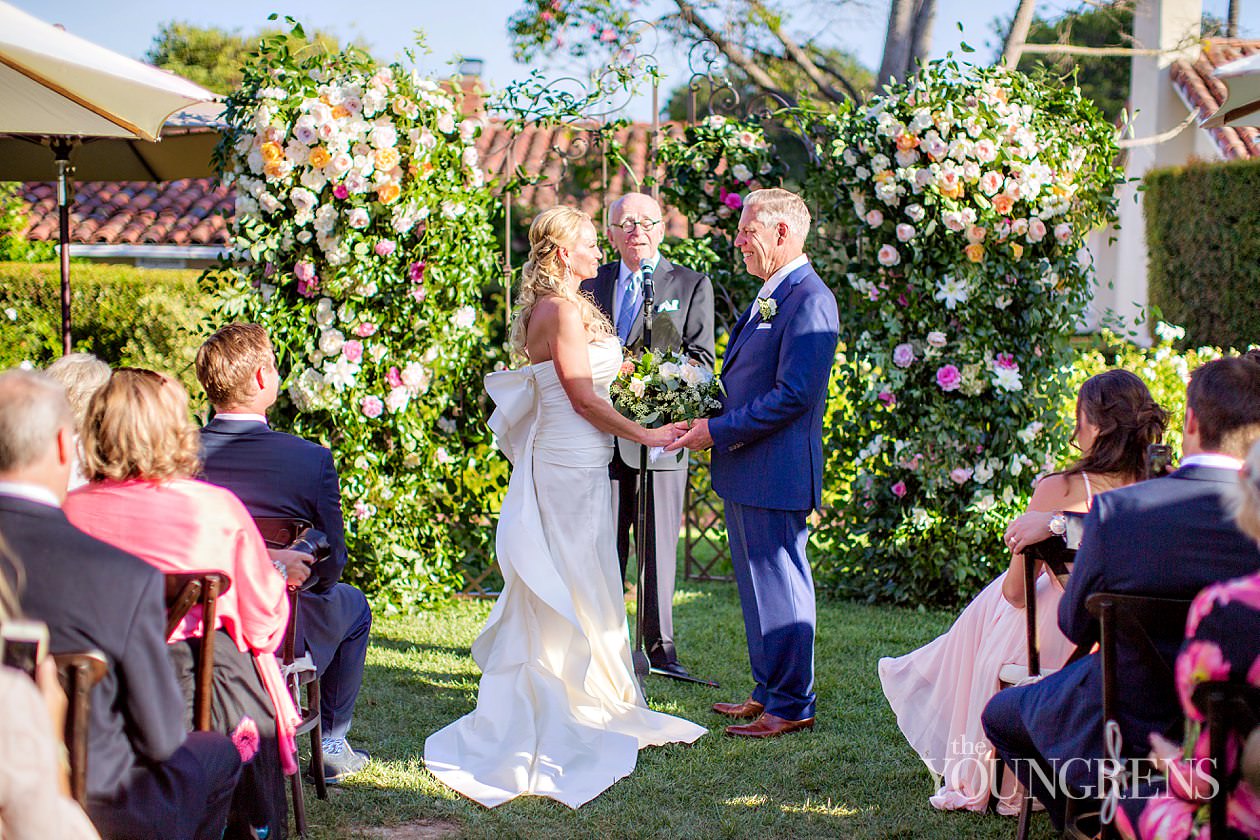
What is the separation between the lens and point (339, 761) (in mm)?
3996

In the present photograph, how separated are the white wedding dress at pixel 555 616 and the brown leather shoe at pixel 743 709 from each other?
0.95 ft

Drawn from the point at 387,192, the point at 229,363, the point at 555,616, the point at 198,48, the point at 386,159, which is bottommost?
the point at 555,616

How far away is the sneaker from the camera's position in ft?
13.0

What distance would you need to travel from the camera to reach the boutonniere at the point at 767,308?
444 cm

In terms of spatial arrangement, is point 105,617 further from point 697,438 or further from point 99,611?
point 697,438

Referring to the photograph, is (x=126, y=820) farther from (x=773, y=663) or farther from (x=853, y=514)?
(x=853, y=514)

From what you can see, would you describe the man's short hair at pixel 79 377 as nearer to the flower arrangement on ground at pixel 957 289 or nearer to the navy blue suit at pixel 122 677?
the navy blue suit at pixel 122 677

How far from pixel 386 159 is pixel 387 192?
0.54ft

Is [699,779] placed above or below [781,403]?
below

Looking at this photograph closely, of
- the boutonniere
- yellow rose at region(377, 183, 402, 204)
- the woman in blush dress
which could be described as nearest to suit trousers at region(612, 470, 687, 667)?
the boutonniere

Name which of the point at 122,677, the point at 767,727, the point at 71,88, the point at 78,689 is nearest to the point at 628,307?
the point at 767,727

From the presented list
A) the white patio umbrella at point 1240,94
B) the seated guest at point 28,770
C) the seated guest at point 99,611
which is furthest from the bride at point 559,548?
the white patio umbrella at point 1240,94

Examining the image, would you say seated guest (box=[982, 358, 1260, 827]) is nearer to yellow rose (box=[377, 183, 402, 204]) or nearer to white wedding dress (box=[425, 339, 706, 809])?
white wedding dress (box=[425, 339, 706, 809])

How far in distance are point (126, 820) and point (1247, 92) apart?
4723 millimetres
